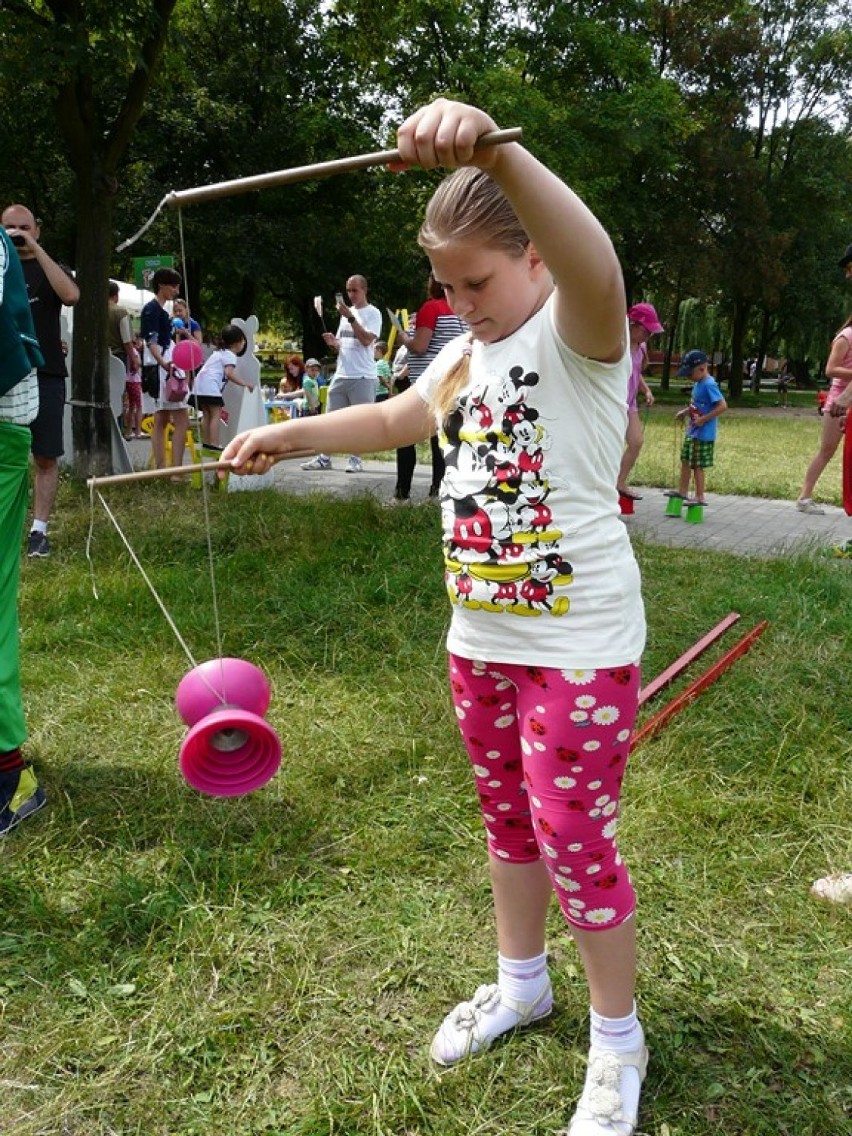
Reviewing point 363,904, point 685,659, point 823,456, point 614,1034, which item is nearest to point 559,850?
point 614,1034

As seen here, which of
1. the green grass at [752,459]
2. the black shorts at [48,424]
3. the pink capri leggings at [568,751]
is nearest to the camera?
the pink capri leggings at [568,751]

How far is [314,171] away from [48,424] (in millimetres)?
4309

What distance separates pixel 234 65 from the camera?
24.5 m

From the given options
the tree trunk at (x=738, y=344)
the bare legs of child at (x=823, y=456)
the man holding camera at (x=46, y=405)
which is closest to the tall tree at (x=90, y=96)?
the man holding camera at (x=46, y=405)

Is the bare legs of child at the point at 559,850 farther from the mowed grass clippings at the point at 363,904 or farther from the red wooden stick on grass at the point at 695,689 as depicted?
the red wooden stick on grass at the point at 695,689

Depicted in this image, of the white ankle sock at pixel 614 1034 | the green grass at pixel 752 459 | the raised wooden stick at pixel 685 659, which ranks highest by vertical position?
the white ankle sock at pixel 614 1034

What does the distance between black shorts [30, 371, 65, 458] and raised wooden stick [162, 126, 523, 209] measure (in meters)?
3.90

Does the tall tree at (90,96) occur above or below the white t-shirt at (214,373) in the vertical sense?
above

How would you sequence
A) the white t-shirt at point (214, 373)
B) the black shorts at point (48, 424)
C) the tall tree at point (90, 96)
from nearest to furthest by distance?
the black shorts at point (48, 424)
the tall tree at point (90, 96)
the white t-shirt at point (214, 373)

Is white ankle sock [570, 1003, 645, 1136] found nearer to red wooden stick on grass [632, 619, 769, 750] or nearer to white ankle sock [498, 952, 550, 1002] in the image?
white ankle sock [498, 952, 550, 1002]

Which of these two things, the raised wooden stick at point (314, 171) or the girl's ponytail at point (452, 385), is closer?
the raised wooden stick at point (314, 171)

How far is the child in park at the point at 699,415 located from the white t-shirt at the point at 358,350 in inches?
105

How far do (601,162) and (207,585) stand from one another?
62.1 ft

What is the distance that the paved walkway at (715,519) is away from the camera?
654 cm
